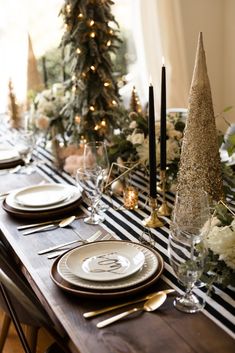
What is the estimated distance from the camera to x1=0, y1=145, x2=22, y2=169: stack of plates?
7.34 feet

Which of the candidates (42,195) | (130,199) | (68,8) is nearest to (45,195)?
(42,195)

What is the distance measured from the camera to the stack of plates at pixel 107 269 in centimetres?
119

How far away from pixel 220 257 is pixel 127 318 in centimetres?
26

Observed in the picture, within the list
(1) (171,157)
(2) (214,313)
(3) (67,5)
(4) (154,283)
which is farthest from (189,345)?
(3) (67,5)

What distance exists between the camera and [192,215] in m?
1.26

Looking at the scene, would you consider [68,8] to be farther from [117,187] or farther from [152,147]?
[152,147]

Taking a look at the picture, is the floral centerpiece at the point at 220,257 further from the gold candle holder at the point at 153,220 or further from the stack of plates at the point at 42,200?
the stack of plates at the point at 42,200

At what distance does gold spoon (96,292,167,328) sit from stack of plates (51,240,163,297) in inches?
1.6

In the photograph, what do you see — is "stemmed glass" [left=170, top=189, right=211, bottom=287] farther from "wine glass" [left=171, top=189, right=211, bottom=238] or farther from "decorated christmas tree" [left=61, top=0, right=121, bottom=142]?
"decorated christmas tree" [left=61, top=0, right=121, bottom=142]

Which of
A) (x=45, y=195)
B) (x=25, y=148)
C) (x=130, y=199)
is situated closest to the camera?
(x=130, y=199)

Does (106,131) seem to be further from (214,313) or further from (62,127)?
(214,313)

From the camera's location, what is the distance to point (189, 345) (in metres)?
1.01

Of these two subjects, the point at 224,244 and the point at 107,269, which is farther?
the point at 107,269

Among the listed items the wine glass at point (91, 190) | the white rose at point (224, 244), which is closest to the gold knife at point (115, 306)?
the white rose at point (224, 244)
